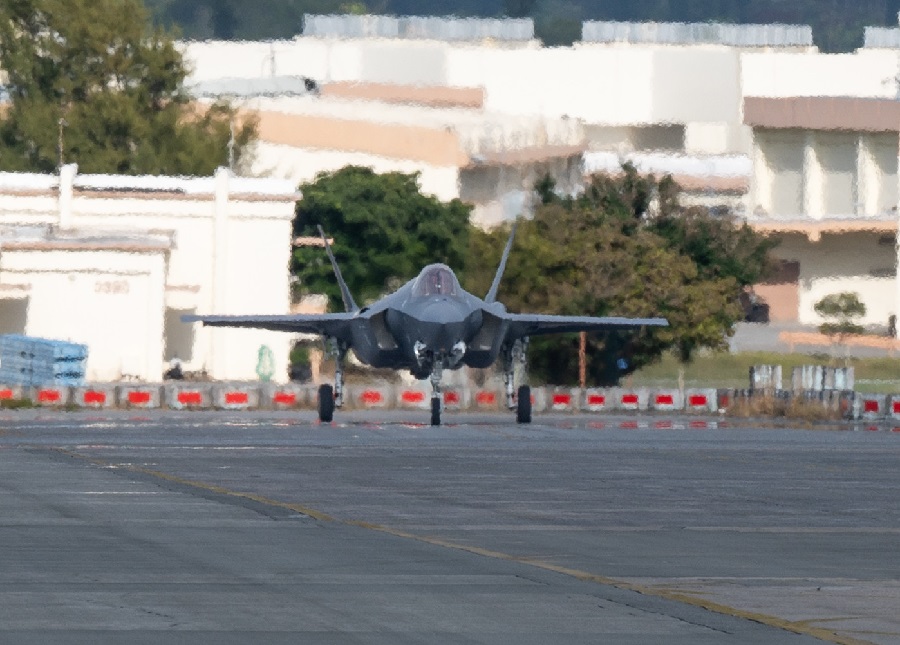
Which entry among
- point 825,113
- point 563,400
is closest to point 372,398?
point 563,400

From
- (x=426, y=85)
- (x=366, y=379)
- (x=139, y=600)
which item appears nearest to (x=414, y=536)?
(x=139, y=600)

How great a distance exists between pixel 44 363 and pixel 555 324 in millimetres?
14378

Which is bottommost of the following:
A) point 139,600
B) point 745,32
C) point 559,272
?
point 139,600

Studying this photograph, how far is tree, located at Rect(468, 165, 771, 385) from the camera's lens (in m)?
55.2

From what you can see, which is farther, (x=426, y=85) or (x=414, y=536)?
(x=426, y=85)

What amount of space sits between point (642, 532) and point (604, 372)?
37774 millimetres

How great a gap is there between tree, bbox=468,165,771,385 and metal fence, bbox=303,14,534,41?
3292 inches

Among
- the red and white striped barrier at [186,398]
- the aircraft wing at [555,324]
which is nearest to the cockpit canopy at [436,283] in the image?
the aircraft wing at [555,324]

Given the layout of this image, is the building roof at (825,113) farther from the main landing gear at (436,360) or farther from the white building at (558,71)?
the main landing gear at (436,360)

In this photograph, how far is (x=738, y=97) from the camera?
5492 inches

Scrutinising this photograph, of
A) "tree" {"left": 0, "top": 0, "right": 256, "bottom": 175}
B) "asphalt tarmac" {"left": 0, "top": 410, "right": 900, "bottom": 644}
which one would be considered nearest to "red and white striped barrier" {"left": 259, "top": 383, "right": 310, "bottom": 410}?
"asphalt tarmac" {"left": 0, "top": 410, "right": 900, "bottom": 644}

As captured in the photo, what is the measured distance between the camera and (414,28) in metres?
143

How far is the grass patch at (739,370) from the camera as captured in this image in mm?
66125

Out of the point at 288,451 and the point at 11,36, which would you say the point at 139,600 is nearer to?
the point at 288,451
